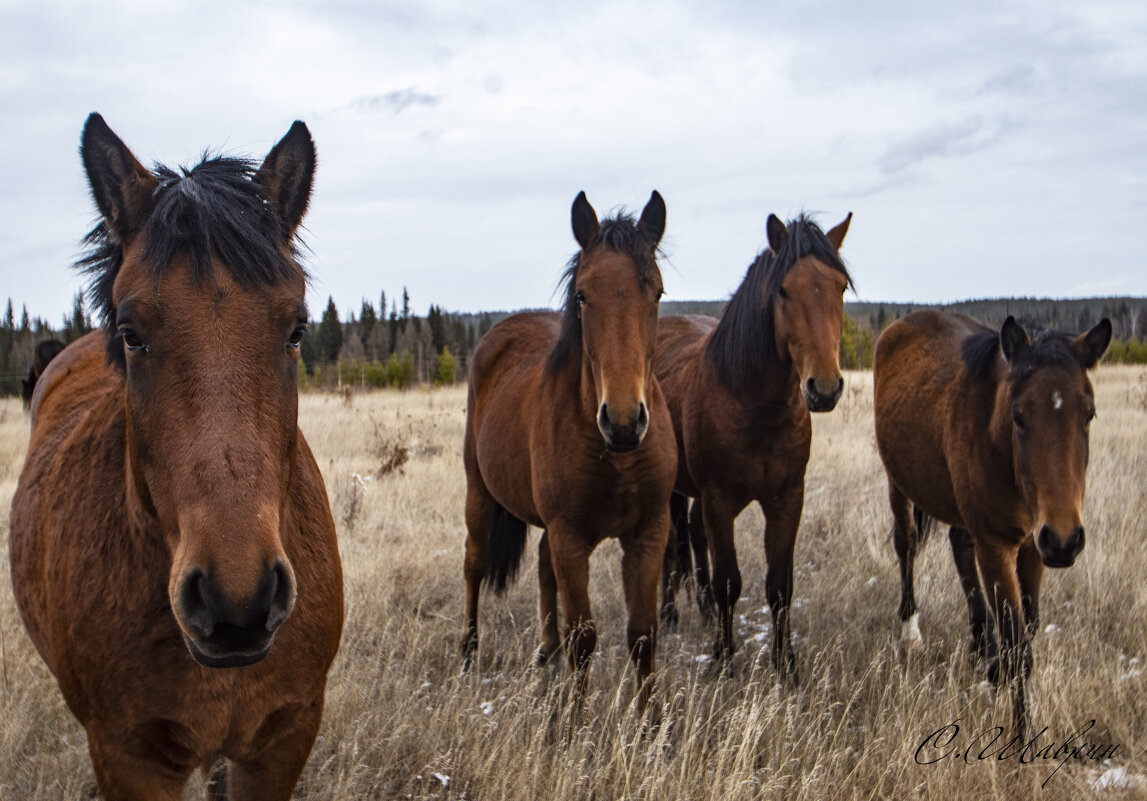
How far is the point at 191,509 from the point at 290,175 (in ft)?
3.55

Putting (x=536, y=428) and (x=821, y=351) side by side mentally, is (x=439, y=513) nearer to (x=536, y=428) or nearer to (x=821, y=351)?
(x=536, y=428)

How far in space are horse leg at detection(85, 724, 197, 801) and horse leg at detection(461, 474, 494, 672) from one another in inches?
111

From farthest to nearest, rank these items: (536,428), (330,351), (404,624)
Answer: (330,351) < (404,624) < (536,428)

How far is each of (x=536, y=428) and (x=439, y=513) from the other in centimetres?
401

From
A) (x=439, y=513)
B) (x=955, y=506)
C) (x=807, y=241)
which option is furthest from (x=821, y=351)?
(x=439, y=513)

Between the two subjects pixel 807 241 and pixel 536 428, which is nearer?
pixel 536 428

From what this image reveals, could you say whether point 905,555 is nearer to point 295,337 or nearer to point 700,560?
point 700,560

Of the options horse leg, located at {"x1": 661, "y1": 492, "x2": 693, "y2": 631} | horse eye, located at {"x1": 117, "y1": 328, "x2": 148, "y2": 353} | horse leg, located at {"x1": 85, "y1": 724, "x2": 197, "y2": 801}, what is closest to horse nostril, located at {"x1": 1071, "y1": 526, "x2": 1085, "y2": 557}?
horse leg, located at {"x1": 661, "y1": 492, "x2": 693, "y2": 631}

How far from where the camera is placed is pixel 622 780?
3.03m

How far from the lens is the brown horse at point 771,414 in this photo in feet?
14.4

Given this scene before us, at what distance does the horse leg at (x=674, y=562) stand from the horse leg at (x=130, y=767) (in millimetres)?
3563

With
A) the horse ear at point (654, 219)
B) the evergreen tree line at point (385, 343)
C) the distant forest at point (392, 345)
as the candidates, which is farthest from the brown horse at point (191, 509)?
the evergreen tree line at point (385, 343)

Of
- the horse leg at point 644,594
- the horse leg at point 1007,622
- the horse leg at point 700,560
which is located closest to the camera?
the horse leg at point 1007,622
